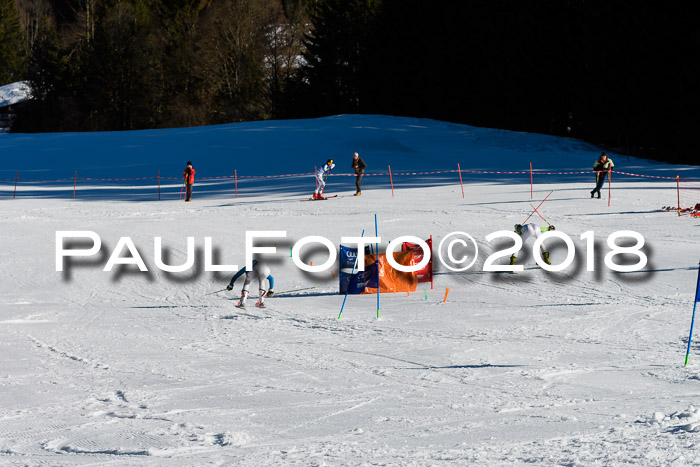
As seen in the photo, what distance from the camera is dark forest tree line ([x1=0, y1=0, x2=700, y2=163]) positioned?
4675 centimetres

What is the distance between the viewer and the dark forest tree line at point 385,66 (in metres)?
46.8

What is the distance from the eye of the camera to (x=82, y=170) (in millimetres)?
39094

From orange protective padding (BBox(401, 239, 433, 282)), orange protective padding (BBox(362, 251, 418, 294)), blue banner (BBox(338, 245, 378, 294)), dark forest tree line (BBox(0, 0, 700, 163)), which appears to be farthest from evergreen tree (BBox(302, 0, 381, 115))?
blue banner (BBox(338, 245, 378, 294))

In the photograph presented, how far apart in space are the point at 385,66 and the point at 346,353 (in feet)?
157

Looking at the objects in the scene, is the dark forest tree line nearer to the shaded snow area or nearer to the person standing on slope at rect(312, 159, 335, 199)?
the shaded snow area

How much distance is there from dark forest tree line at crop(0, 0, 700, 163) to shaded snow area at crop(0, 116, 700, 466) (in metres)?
23.0

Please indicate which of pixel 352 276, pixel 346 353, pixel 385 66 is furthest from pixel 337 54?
pixel 346 353

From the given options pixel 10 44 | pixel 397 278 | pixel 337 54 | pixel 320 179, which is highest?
pixel 10 44

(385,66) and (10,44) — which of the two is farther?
(10,44)

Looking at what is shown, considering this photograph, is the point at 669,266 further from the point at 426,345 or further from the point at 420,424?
the point at 420,424

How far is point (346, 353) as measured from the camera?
11383 millimetres

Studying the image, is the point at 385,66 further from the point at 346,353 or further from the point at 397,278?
the point at 346,353

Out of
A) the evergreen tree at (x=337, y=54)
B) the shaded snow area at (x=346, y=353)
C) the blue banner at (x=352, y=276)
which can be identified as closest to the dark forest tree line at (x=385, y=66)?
the evergreen tree at (x=337, y=54)

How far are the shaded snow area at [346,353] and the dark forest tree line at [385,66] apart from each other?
904 inches
